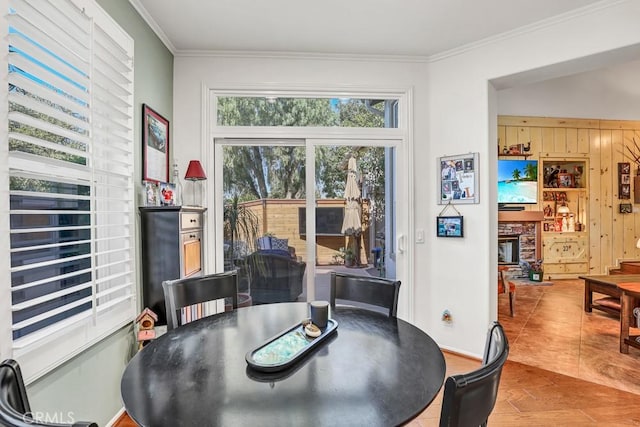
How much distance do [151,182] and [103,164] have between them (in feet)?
1.42

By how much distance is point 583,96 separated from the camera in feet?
20.7

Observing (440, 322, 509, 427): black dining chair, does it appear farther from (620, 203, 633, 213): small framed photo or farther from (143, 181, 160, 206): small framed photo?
(620, 203, 633, 213): small framed photo

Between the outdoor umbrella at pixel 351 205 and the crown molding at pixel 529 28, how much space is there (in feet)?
4.33

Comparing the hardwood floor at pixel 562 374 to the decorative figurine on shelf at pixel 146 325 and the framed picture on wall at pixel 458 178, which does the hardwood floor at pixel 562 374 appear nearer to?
the decorative figurine on shelf at pixel 146 325

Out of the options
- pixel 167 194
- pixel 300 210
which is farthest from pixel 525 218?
pixel 167 194

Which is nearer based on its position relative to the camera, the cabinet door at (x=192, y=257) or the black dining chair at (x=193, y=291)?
the black dining chair at (x=193, y=291)

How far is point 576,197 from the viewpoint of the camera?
6.56 metres

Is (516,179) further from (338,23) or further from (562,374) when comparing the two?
(338,23)

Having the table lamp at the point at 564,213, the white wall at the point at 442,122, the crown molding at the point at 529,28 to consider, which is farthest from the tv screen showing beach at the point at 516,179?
the crown molding at the point at 529,28

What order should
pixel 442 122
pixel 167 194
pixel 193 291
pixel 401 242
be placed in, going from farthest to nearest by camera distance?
pixel 401 242 → pixel 442 122 → pixel 167 194 → pixel 193 291

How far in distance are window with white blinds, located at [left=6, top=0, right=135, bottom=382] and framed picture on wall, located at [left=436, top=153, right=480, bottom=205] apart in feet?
8.61

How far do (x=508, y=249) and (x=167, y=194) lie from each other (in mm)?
5988

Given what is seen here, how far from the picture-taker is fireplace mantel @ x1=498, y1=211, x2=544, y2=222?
614cm

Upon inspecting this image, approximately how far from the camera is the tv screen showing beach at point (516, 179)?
245 inches
